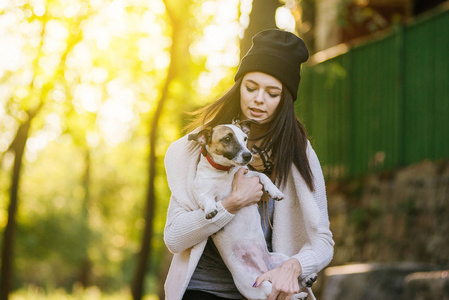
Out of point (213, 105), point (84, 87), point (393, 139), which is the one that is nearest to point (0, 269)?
point (84, 87)

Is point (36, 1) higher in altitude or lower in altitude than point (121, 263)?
higher

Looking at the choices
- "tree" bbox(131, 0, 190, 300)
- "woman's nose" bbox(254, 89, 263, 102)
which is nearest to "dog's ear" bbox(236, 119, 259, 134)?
"woman's nose" bbox(254, 89, 263, 102)

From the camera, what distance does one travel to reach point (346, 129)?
13.7 metres

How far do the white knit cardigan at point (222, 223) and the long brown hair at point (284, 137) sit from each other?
2.0 inches

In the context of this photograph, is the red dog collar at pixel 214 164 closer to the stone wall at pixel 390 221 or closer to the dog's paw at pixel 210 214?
the dog's paw at pixel 210 214

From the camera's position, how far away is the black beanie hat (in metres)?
4.12

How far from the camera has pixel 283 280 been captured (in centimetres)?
371

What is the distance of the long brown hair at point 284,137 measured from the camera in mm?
4035

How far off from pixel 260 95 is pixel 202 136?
1.38 feet

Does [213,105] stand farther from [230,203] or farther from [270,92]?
[230,203]

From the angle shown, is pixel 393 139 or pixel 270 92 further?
pixel 393 139

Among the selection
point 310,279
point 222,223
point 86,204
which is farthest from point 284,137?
point 86,204

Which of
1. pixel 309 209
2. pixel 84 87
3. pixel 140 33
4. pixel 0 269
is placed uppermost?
pixel 140 33

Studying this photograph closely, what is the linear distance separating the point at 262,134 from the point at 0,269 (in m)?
14.4
